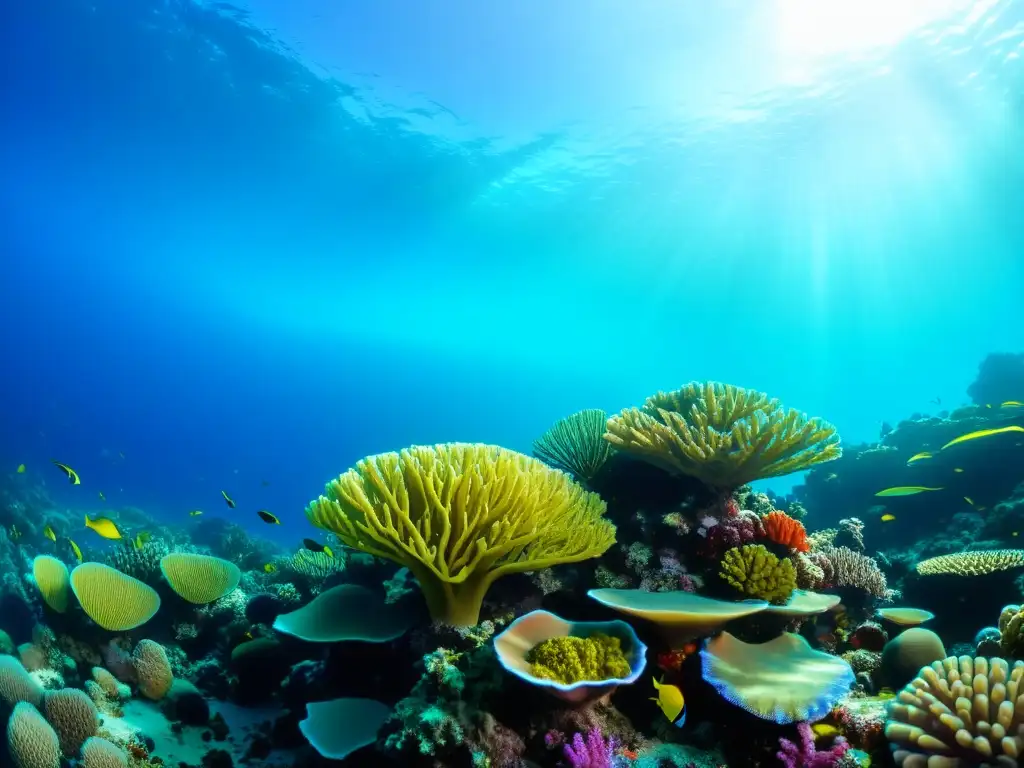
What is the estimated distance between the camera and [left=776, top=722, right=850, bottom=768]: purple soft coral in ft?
9.12

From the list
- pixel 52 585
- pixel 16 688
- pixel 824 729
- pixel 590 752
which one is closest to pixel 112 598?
pixel 52 585

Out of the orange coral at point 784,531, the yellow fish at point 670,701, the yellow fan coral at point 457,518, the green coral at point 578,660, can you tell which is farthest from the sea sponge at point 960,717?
the yellow fan coral at point 457,518

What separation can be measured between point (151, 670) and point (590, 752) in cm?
477

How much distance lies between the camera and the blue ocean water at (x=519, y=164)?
21.8 meters

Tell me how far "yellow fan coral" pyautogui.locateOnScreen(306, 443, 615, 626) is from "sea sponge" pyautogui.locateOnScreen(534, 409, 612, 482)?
1.68 metres

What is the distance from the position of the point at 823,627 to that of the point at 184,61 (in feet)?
98.7

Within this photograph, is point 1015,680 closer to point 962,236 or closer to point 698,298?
point 962,236

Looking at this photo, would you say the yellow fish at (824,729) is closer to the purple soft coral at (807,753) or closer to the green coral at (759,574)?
the purple soft coral at (807,753)

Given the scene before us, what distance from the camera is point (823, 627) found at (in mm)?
4582

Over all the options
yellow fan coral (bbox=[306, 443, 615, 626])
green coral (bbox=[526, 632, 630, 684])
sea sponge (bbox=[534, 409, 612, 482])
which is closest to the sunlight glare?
sea sponge (bbox=[534, 409, 612, 482])

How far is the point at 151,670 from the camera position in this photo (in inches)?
205

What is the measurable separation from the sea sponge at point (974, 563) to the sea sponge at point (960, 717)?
423 cm

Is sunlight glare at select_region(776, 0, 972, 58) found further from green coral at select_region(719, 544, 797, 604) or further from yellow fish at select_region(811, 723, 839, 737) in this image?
yellow fish at select_region(811, 723, 839, 737)

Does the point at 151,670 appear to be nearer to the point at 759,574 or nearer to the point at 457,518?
the point at 457,518
